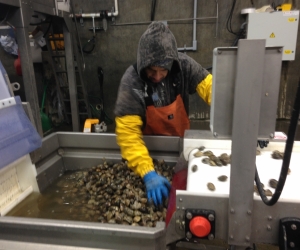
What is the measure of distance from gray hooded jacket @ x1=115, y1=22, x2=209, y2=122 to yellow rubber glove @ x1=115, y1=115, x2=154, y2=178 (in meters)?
0.05

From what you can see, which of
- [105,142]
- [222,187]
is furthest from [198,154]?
[105,142]

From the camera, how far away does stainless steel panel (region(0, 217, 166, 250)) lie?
78cm

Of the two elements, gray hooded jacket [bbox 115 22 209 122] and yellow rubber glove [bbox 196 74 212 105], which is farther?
yellow rubber glove [bbox 196 74 212 105]

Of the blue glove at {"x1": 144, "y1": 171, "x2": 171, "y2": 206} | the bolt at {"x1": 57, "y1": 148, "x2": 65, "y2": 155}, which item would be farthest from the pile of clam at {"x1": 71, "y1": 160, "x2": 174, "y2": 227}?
the bolt at {"x1": 57, "y1": 148, "x2": 65, "y2": 155}

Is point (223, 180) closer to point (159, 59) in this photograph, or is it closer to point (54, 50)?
point (159, 59)

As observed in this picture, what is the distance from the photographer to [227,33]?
3.40 m

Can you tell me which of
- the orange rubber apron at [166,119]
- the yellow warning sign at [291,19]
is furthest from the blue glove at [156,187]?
the yellow warning sign at [291,19]

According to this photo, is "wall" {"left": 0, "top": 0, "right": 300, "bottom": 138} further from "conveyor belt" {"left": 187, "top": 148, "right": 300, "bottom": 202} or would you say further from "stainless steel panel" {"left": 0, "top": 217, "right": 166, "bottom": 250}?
"stainless steel panel" {"left": 0, "top": 217, "right": 166, "bottom": 250}

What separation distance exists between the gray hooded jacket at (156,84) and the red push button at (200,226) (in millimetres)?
849

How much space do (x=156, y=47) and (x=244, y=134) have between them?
2.74 feet

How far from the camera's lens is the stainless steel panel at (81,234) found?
30.6 inches

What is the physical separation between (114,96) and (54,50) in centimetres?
103

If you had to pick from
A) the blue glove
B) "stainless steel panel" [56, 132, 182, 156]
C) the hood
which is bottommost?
the blue glove

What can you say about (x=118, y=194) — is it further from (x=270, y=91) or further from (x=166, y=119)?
(x=270, y=91)
